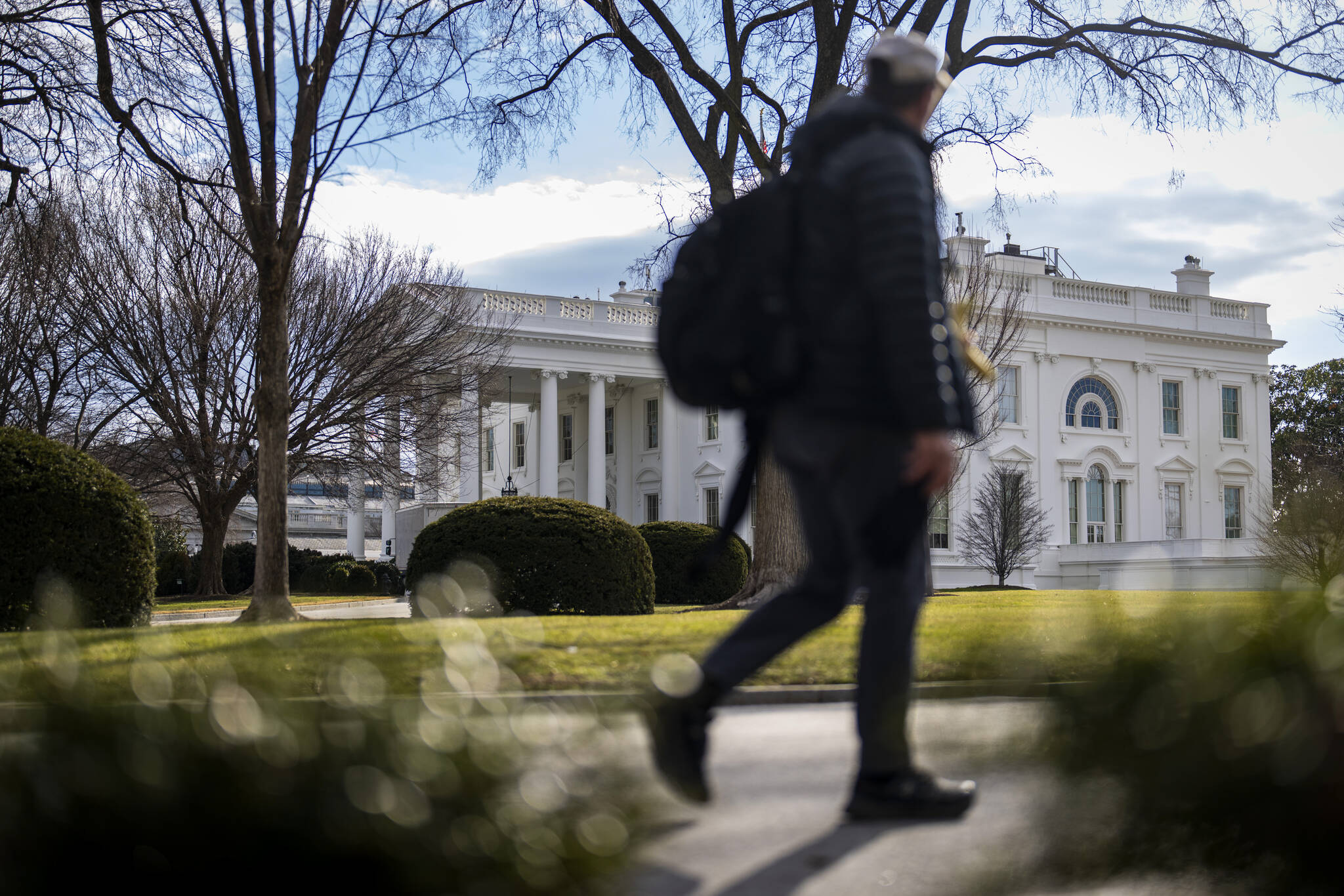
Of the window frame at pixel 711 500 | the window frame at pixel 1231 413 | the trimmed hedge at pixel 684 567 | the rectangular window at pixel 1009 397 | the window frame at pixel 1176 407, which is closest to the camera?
the trimmed hedge at pixel 684 567

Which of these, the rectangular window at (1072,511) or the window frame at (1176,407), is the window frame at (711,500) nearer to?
the rectangular window at (1072,511)

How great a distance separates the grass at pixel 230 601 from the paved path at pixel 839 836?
16886 mm

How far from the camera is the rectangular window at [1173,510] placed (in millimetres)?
46969

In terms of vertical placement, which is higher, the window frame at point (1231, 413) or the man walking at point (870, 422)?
the window frame at point (1231, 413)

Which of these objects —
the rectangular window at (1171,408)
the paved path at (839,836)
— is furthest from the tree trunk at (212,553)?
the rectangular window at (1171,408)

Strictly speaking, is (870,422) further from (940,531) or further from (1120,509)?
(1120,509)

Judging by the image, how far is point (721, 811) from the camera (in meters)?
3.32

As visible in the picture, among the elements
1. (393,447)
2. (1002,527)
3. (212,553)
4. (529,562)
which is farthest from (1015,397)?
(529,562)

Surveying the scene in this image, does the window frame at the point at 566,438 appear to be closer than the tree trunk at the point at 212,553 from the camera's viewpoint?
No

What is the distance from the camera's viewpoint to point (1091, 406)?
46.3m

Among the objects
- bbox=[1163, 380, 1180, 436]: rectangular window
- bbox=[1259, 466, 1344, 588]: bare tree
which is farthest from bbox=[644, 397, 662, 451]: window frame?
bbox=[1259, 466, 1344, 588]: bare tree

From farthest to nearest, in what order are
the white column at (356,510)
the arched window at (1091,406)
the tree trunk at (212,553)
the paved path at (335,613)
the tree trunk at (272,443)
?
the arched window at (1091,406) < the white column at (356,510) < the tree trunk at (212,553) < the paved path at (335,613) < the tree trunk at (272,443)

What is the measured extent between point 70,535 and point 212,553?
1937 cm

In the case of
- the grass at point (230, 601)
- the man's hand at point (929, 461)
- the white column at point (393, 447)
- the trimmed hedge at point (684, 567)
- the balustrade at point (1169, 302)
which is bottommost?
the grass at point (230, 601)
